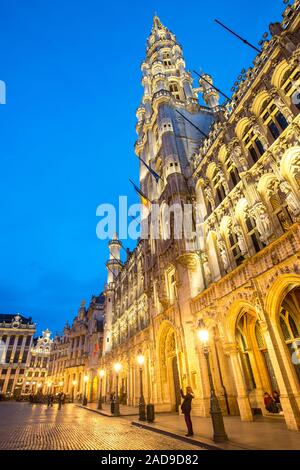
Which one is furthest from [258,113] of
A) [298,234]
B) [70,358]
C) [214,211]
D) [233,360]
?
[70,358]

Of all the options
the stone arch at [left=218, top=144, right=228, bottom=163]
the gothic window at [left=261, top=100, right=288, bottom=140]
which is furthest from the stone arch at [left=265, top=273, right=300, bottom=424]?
the stone arch at [left=218, top=144, right=228, bottom=163]

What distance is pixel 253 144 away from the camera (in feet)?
55.8

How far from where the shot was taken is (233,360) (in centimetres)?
1498

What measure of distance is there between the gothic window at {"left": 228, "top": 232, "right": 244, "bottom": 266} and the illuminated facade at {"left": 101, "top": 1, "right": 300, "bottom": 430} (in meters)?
0.07

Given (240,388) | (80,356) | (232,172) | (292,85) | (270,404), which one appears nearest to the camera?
(292,85)

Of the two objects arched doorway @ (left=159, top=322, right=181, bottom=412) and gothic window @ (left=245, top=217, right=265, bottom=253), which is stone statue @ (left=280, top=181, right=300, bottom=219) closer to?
gothic window @ (left=245, top=217, right=265, bottom=253)

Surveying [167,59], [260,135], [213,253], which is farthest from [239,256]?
[167,59]

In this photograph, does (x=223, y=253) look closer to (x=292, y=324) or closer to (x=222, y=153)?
(x=292, y=324)

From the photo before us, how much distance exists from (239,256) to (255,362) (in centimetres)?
701

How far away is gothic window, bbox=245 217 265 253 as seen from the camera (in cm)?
1573

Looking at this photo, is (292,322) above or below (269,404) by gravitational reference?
above
